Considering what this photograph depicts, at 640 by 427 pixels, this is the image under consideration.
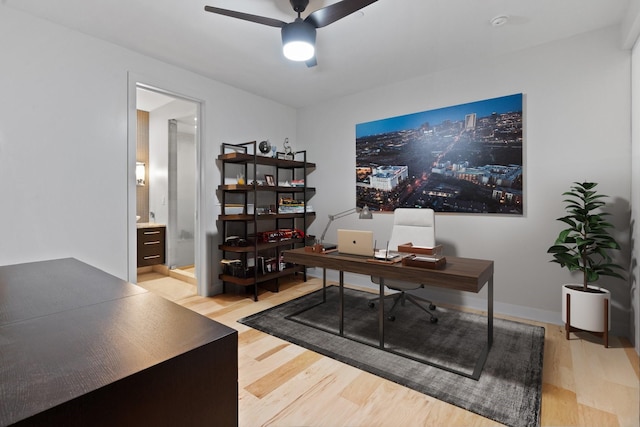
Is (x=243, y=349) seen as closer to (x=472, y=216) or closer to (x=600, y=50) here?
(x=472, y=216)

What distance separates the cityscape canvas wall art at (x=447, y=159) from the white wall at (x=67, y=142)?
245 centimetres

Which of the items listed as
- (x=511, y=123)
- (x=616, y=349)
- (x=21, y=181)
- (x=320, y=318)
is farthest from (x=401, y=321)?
(x=21, y=181)

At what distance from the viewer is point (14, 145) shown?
7.78ft

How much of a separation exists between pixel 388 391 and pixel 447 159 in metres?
2.47

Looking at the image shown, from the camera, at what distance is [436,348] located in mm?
2416

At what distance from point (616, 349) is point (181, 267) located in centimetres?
522

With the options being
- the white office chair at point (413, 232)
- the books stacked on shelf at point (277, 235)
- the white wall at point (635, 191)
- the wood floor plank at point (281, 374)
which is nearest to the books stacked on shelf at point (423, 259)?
the white office chair at point (413, 232)

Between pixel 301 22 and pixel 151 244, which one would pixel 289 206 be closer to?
pixel 151 244

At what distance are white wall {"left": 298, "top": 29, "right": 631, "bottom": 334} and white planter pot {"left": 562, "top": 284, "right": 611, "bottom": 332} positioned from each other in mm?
394

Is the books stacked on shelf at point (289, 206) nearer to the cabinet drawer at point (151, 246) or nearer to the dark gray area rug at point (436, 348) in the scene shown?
the dark gray area rug at point (436, 348)

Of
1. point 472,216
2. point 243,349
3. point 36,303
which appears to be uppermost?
point 472,216

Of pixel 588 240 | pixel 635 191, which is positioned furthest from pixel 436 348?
pixel 635 191

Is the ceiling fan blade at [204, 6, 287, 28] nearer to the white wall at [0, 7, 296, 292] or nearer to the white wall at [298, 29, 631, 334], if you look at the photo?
the white wall at [0, 7, 296, 292]

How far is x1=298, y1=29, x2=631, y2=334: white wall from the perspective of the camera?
260cm
